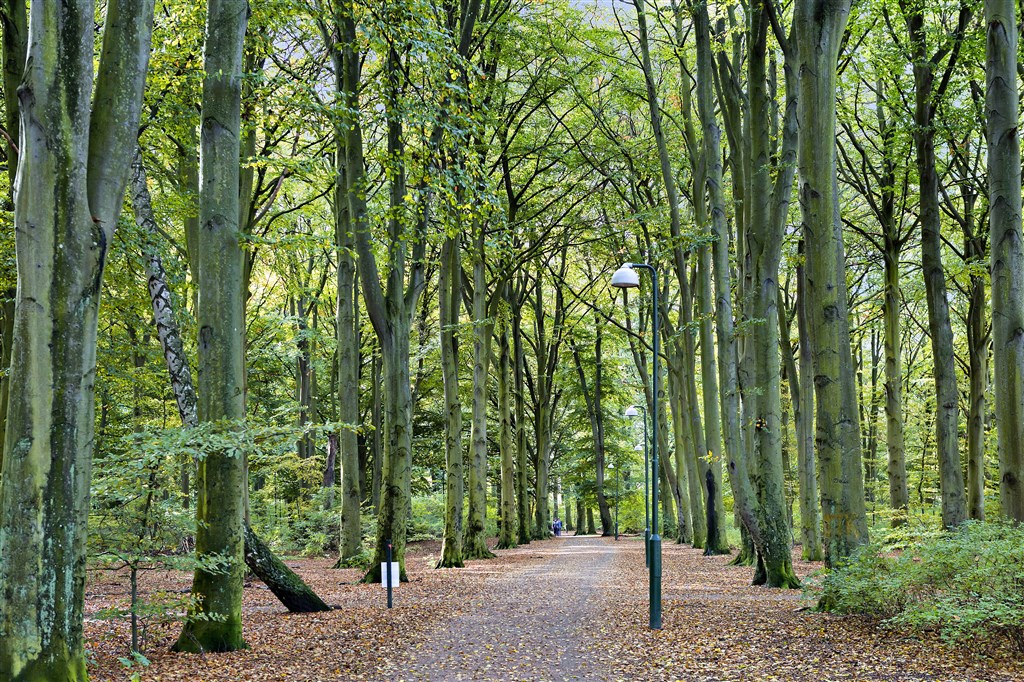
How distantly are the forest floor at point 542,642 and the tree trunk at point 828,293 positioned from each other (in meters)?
1.29

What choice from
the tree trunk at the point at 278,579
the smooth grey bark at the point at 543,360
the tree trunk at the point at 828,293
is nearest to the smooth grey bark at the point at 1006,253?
the tree trunk at the point at 828,293

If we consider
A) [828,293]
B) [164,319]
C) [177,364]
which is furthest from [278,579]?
[828,293]

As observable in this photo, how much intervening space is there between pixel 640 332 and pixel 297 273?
1369 centimetres

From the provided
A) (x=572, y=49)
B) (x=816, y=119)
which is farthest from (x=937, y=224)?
(x=572, y=49)

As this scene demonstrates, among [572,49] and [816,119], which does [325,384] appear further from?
[816,119]

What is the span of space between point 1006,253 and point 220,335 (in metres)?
9.18

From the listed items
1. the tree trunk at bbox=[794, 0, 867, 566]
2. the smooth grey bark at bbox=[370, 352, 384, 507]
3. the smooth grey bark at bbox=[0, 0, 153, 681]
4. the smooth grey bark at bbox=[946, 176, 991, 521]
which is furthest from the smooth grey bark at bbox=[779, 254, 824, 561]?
the smooth grey bark at bbox=[0, 0, 153, 681]

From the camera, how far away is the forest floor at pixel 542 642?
23.7 ft

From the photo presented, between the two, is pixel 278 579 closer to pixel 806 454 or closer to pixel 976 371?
pixel 806 454

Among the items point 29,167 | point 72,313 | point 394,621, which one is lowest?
point 394,621

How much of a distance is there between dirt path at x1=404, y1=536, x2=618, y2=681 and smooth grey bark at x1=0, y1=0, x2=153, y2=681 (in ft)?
10.9

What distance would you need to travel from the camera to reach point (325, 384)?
35031 mm

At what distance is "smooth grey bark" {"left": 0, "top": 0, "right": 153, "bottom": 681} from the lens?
5.26m

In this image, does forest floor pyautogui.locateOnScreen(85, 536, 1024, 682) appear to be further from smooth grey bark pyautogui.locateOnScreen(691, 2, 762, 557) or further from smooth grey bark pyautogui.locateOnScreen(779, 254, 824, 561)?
smooth grey bark pyautogui.locateOnScreen(779, 254, 824, 561)
